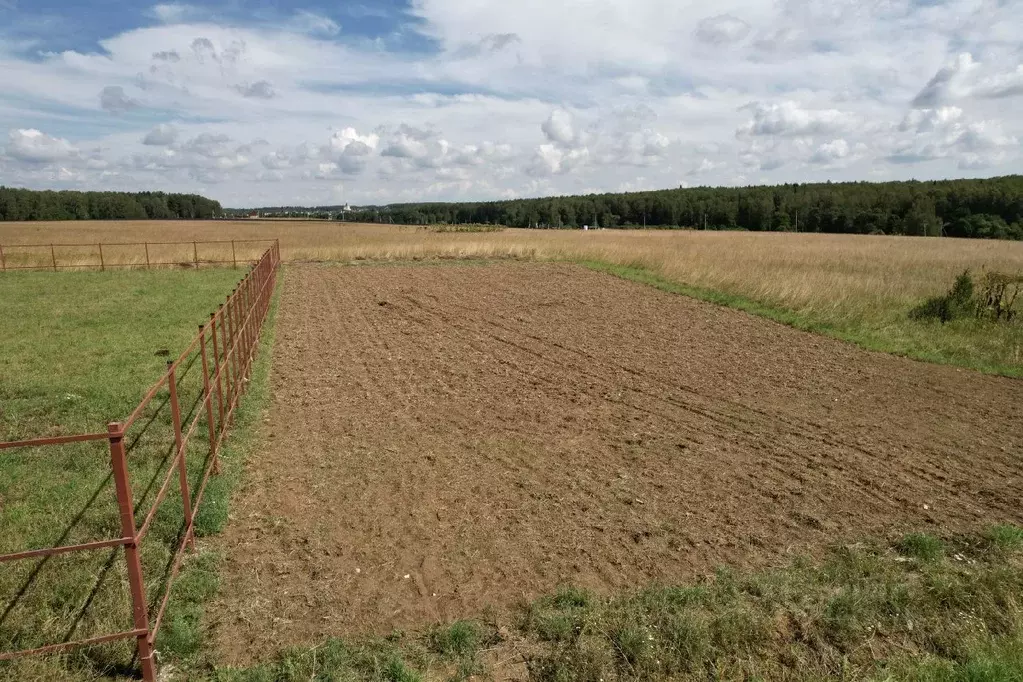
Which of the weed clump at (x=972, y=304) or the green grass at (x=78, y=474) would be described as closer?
the green grass at (x=78, y=474)

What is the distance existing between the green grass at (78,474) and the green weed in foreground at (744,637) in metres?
1.00

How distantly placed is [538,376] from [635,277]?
15279mm

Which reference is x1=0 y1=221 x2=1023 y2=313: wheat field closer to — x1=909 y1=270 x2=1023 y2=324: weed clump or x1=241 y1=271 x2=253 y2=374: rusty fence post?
x1=909 y1=270 x2=1023 y2=324: weed clump

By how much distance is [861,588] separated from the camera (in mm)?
4594

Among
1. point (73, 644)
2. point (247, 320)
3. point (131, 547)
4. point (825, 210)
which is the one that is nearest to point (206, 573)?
point (73, 644)

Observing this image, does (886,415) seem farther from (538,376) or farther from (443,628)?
(443,628)

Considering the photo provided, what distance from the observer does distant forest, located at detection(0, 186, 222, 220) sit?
9319 cm

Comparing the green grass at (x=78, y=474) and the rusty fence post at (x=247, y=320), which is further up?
the rusty fence post at (x=247, y=320)

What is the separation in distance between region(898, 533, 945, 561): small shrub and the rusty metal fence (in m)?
5.33

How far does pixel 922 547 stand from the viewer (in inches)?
206

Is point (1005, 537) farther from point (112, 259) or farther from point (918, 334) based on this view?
point (112, 259)

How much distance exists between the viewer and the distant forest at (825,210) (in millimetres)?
62625

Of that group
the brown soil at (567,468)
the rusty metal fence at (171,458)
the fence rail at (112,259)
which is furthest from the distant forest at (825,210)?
the rusty metal fence at (171,458)

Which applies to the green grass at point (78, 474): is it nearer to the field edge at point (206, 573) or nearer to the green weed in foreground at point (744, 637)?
the field edge at point (206, 573)
